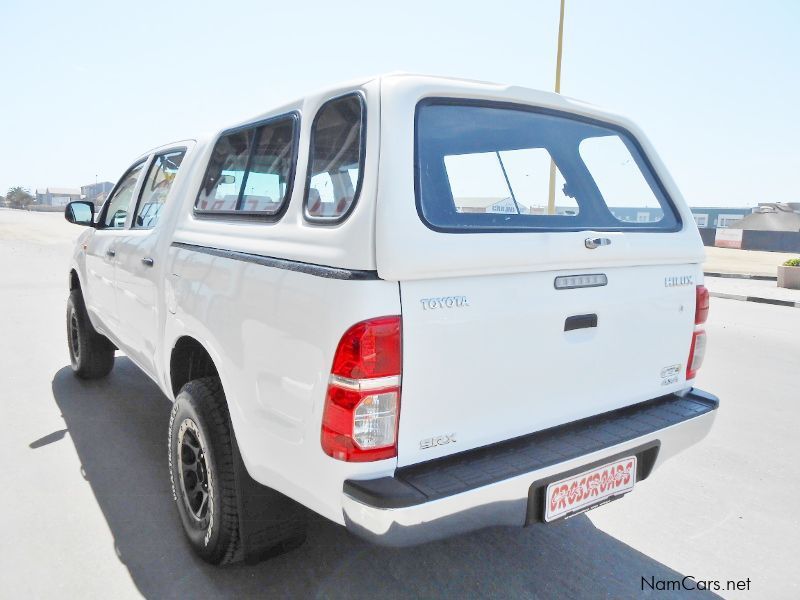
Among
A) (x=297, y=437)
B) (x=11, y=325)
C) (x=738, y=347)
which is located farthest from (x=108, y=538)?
(x=738, y=347)

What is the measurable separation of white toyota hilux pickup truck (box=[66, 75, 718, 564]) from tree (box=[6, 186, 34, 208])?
136 metres

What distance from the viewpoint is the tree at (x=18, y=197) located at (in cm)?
11819

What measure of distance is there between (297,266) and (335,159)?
0.44 meters

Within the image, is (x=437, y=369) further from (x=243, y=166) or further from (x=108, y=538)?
(x=108, y=538)

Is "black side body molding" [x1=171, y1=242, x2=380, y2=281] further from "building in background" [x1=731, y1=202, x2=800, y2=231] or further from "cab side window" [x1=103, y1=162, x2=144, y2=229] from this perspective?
"building in background" [x1=731, y1=202, x2=800, y2=231]

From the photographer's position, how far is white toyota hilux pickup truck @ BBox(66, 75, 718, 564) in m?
1.84

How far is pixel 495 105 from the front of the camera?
7.95 ft

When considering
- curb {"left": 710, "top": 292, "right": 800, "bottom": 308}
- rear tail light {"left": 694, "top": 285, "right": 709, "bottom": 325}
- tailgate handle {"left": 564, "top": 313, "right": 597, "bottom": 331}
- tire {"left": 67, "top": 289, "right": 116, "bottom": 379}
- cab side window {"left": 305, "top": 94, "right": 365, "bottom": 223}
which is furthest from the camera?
curb {"left": 710, "top": 292, "right": 800, "bottom": 308}

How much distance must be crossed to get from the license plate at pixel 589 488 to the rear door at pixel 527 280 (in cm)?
22

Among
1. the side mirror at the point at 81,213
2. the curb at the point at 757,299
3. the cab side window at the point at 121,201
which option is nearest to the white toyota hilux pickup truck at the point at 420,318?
the cab side window at the point at 121,201

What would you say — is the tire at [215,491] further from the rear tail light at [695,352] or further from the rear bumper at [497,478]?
the rear tail light at [695,352]

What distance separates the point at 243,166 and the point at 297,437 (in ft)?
4.53

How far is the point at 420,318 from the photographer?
185cm

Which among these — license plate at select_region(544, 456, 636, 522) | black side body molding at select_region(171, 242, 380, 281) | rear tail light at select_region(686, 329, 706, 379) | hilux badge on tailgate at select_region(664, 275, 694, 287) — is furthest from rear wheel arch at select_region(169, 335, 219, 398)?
rear tail light at select_region(686, 329, 706, 379)
